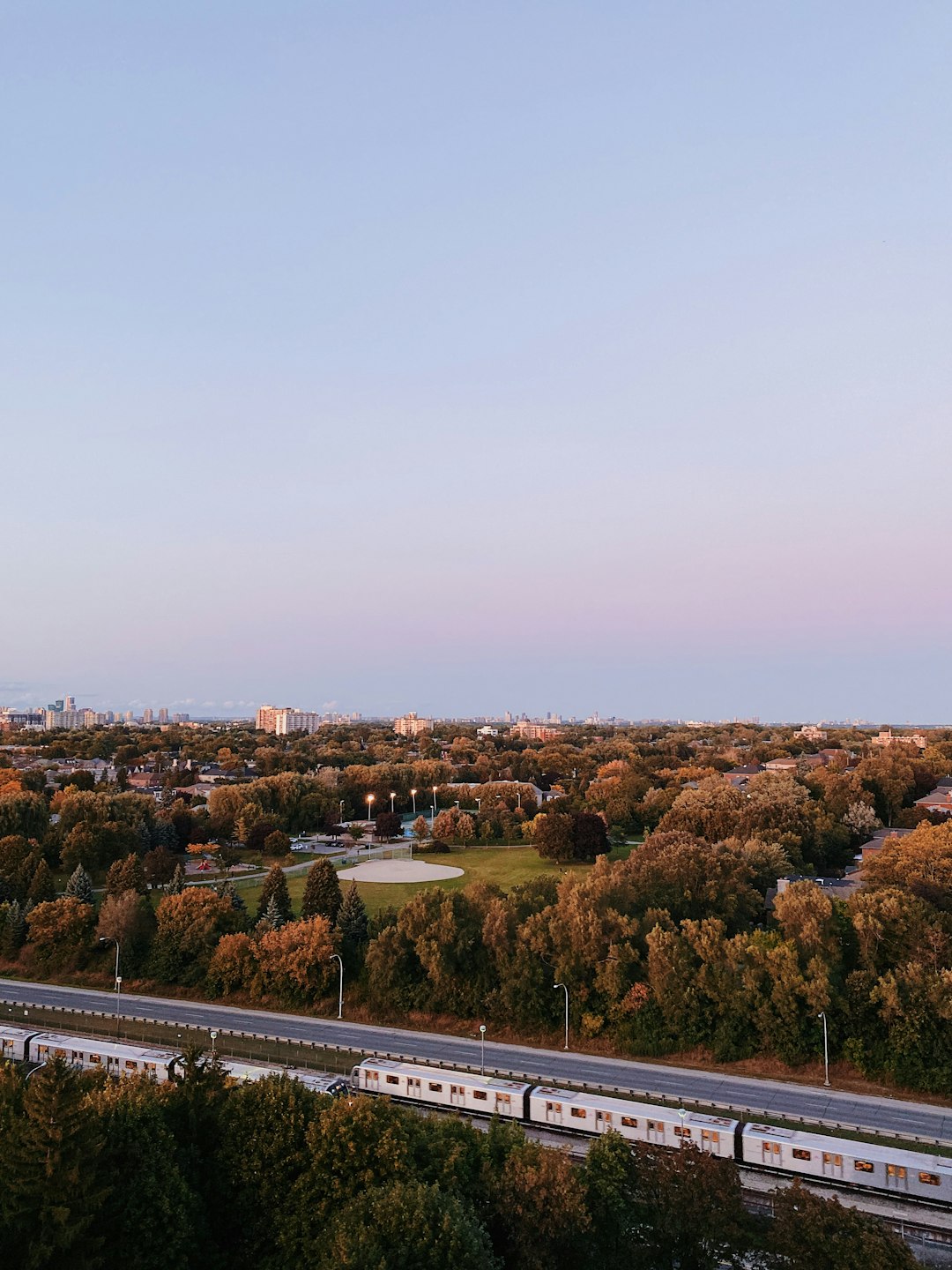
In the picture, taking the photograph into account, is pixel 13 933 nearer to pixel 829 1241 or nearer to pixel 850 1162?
pixel 850 1162

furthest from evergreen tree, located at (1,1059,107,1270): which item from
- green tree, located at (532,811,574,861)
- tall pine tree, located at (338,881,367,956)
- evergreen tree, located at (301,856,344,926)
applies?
green tree, located at (532,811,574,861)

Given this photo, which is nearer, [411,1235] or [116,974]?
[411,1235]

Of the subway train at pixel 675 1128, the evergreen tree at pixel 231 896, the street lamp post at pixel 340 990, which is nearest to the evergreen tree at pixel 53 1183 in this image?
the subway train at pixel 675 1128

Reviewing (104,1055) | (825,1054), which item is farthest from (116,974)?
(825,1054)

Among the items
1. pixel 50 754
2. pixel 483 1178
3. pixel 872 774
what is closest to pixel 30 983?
pixel 483 1178

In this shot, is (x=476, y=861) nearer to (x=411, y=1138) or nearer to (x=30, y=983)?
(x=30, y=983)
